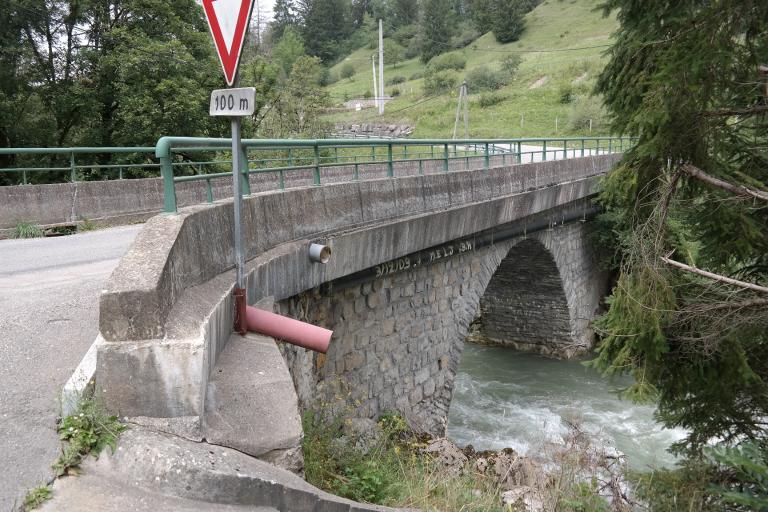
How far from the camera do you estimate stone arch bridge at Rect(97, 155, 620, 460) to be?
3111mm

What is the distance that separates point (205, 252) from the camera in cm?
437

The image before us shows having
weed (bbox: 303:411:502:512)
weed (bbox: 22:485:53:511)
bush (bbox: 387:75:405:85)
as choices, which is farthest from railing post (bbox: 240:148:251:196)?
bush (bbox: 387:75:405:85)

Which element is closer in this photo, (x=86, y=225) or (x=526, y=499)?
(x=526, y=499)

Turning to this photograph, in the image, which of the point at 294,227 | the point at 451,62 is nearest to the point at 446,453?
the point at 294,227

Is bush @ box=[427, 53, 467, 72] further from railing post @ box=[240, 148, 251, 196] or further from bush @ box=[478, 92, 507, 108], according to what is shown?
railing post @ box=[240, 148, 251, 196]

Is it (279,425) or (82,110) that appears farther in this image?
(82,110)

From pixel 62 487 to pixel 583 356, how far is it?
18.8 meters

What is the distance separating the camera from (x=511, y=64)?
63.8 meters

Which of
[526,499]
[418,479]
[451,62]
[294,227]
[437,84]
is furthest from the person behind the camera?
[451,62]

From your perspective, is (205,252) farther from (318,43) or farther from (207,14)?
(318,43)

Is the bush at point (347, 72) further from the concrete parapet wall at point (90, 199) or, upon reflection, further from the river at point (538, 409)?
the concrete parapet wall at point (90, 199)

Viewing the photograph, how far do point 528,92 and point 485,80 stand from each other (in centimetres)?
759

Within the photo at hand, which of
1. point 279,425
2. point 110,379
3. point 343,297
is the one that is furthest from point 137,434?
point 343,297

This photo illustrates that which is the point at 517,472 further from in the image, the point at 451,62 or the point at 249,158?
the point at 451,62
